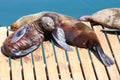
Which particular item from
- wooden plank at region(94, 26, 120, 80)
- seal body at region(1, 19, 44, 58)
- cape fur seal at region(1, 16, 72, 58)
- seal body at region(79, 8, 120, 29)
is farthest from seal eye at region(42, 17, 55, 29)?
seal body at region(79, 8, 120, 29)

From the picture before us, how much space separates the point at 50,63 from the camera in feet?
16.0

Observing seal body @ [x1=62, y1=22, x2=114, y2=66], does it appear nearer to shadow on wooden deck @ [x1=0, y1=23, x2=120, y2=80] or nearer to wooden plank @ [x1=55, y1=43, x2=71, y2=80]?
shadow on wooden deck @ [x1=0, y1=23, x2=120, y2=80]

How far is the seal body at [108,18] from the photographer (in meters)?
5.96

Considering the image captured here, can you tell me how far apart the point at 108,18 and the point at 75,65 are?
164cm

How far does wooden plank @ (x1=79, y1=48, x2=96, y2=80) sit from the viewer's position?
469 cm

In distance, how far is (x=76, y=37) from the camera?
5.16 m

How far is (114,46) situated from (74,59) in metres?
0.73

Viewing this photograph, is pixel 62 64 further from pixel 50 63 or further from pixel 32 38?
pixel 32 38

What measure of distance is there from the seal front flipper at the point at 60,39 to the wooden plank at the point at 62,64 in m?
0.07

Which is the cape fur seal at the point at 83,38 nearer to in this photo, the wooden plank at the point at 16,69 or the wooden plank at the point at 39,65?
the wooden plank at the point at 39,65

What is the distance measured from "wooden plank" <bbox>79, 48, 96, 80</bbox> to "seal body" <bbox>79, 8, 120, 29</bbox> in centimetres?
103

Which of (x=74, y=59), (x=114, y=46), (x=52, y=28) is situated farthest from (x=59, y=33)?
(x=114, y=46)

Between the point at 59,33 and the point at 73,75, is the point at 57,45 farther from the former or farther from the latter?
the point at 73,75

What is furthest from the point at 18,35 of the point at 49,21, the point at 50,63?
the point at 50,63
